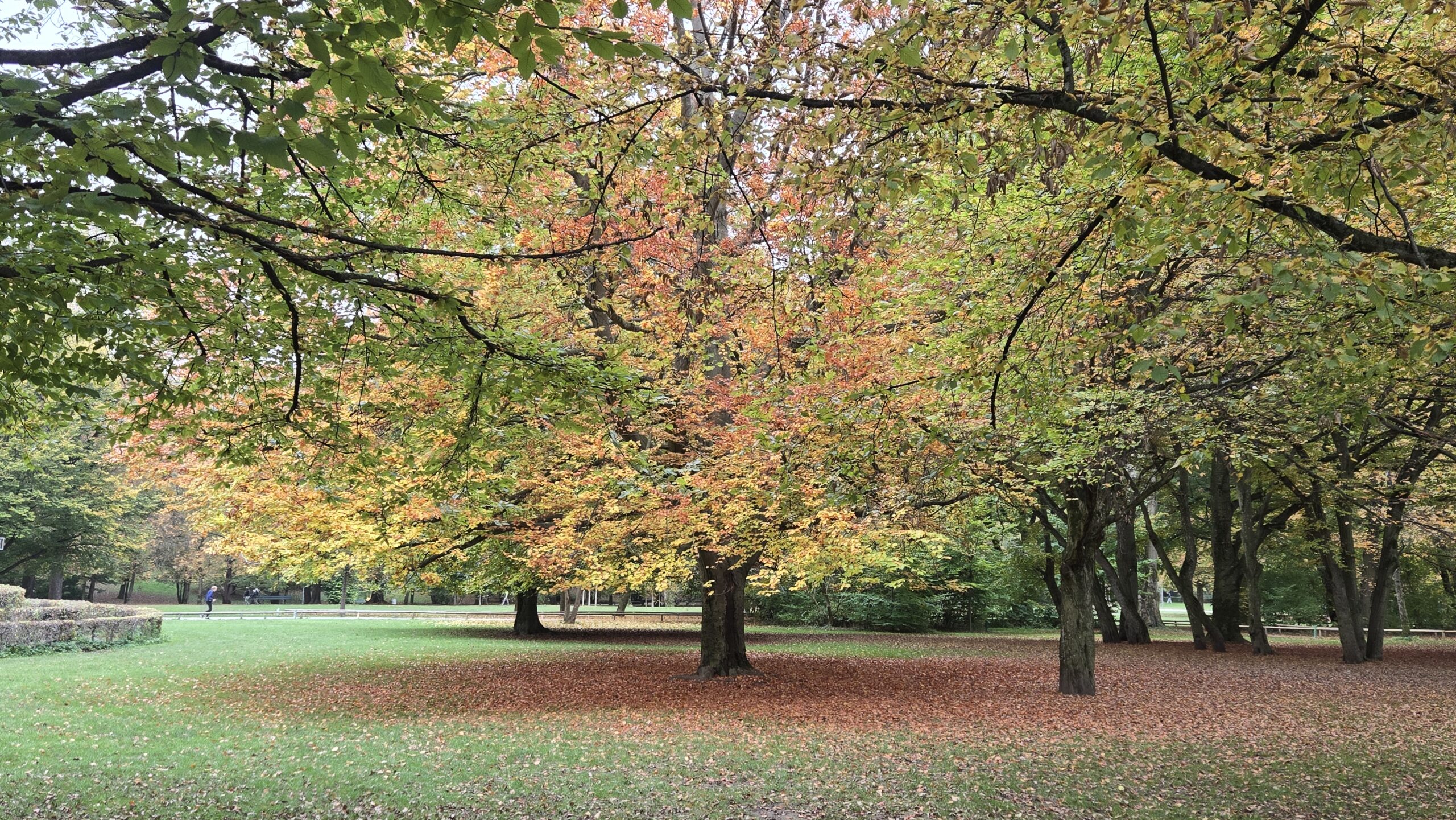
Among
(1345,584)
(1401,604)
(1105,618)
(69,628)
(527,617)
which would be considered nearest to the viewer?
(69,628)

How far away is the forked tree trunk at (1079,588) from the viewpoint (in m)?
14.1

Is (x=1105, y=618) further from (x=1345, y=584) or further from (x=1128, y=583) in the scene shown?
(x=1345, y=584)

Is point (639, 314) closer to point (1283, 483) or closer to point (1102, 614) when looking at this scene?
point (1283, 483)

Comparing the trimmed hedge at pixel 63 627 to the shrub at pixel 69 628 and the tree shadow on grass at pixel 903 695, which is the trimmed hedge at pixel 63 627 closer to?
the shrub at pixel 69 628

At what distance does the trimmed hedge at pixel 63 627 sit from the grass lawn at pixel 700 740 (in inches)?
61.6

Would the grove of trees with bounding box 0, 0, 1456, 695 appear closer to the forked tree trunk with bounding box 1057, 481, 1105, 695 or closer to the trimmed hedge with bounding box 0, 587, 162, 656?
the forked tree trunk with bounding box 1057, 481, 1105, 695

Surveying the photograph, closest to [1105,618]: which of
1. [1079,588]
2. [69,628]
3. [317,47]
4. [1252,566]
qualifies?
[1252,566]

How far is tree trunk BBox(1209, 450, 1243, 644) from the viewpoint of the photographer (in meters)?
25.7

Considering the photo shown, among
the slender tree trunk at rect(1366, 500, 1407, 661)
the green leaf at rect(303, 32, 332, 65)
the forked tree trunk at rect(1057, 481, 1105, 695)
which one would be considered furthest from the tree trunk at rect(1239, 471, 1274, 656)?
the green leaf at rect(303, 32, 332, 65)

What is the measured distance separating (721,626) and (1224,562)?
19611 millimetres

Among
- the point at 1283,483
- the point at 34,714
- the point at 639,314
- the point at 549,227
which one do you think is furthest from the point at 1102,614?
the point at 34,714

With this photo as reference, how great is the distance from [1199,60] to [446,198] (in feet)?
18.8

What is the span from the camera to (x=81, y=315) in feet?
18.4

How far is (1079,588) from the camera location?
46.7 ft
